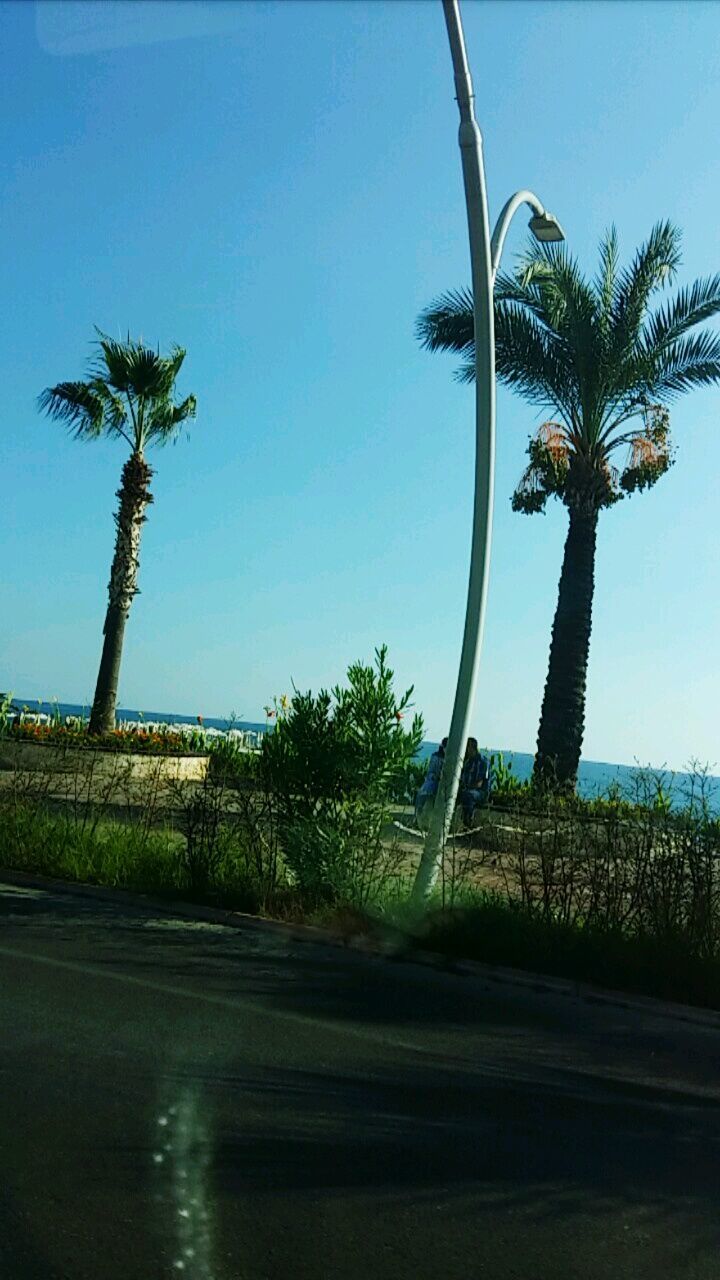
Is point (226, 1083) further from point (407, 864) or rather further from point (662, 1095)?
point (407, 864)

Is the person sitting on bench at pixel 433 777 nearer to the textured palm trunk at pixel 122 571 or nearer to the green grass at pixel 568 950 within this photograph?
the green grass at pixel 568 950

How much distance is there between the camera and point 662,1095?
563 cm

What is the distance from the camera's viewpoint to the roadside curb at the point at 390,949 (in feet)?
24.6

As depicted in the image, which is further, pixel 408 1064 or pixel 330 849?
pixel 330 849

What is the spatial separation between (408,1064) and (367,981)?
6.34 feet

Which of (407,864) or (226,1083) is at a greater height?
(407,864)

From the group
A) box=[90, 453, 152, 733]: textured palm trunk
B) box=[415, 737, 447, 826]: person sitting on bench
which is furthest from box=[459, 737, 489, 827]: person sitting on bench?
box=[90, 453, 152, 733]: textured palm trunk

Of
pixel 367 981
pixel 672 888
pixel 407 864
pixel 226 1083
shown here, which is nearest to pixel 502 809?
pixel 407 864

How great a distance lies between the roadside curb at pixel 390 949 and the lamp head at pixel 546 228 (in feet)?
23.9

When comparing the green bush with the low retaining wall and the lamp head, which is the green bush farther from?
the lamp head

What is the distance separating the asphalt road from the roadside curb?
20cm

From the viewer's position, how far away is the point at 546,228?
12.4m

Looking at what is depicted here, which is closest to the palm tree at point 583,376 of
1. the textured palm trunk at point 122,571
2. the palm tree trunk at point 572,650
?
the palm tree trunk at point 572,650

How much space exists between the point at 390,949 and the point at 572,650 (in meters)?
14.2
